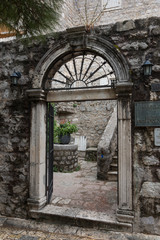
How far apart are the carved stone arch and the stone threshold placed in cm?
213

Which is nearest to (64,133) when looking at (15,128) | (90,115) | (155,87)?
(90,115)

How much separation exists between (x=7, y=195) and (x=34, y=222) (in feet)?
2.29

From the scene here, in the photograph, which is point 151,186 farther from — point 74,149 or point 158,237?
point 74,149

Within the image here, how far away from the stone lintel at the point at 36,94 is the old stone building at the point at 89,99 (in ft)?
0.06

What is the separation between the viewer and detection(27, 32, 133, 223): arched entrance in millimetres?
2648

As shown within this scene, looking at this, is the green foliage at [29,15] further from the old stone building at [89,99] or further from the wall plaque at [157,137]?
the wall plaque at [157,137]

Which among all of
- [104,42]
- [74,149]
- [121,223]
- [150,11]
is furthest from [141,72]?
[150,11]

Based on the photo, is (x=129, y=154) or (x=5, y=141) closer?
(x=129, y=154)

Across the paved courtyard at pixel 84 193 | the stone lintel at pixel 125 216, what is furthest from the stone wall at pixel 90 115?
the stone lintel at pixel 125 216

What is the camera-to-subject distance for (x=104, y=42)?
2812 mm

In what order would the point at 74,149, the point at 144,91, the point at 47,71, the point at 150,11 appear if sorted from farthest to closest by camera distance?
1. the point at 150,11
2. the point at 74,149
3. the point at 47,71
4. the point at 144,91

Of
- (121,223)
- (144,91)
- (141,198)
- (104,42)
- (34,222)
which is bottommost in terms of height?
(34,222)

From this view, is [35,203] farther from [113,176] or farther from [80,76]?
[113,176]

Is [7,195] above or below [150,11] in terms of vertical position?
below
